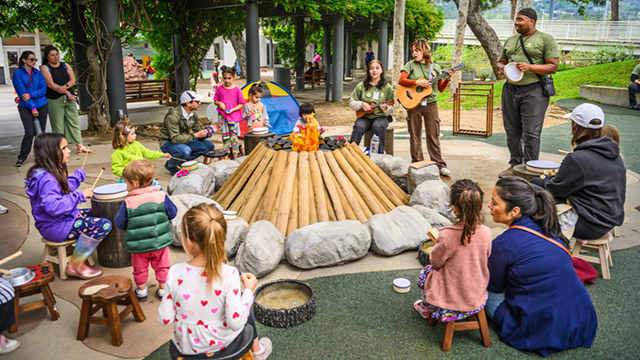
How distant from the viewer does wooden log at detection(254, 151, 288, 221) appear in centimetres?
454

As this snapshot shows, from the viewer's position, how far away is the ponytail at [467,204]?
105 inches

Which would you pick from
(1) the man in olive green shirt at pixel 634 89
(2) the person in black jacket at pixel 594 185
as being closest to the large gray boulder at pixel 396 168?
(2) the person in black jacket at pixel 594 185

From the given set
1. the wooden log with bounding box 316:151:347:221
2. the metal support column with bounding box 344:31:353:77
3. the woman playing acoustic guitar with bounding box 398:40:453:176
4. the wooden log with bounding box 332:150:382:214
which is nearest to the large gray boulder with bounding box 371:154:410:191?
the woman playing acoustic guitar with bounding box 398:40:453:176

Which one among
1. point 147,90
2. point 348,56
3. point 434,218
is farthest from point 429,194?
point 348,56

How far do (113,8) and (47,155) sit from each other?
6.81m

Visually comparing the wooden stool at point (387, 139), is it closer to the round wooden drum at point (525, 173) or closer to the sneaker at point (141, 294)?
the round wooden drum at point (525, 173)

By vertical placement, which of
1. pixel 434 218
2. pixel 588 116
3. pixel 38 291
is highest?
pixel 588 116

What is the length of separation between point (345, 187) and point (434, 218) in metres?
0.96

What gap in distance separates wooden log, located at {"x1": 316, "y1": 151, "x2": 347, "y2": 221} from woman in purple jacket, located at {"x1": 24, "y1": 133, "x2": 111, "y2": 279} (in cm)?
210

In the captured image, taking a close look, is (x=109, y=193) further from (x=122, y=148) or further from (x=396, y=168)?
(x=396, y=168)

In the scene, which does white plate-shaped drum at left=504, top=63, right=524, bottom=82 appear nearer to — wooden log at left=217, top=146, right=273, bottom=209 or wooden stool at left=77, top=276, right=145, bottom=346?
wooden log at left=217, top=146, right=273, bottom=209

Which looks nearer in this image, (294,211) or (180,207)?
(180,207)

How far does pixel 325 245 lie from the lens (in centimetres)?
385

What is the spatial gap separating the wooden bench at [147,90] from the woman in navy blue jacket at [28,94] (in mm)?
5993
